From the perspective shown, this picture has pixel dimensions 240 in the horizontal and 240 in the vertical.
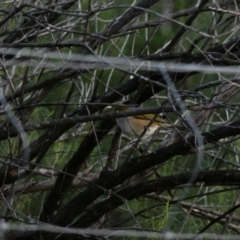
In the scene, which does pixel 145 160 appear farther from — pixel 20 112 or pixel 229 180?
pixel 20 112

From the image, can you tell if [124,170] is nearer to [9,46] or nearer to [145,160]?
[145,160]

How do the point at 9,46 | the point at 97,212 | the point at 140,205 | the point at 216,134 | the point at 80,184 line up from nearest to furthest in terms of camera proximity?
the point at 9,46
the point at 216,134
the point at 97,212
the point at 80,184
the point at 140,205

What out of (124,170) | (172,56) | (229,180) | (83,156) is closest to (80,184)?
(83,156)

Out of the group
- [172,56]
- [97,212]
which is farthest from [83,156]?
[172,56]

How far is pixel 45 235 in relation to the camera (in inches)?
138

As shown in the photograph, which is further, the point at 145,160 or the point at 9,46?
the point at 145,160

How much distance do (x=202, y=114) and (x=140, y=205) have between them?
3.63 ft

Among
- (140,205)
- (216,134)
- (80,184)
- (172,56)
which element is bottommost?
(140,205)

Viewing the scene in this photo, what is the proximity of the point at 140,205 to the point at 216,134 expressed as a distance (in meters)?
1.48

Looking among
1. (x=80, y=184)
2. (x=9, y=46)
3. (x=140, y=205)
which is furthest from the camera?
(x=140, y=205)

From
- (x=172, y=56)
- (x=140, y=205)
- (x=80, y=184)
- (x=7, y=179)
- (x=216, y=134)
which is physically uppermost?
(x=172, y=56)

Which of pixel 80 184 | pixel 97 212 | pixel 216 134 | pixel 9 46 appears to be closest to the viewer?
pixel 9 46

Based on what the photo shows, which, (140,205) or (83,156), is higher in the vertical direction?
(83,156)

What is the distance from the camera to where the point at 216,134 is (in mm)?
3166
